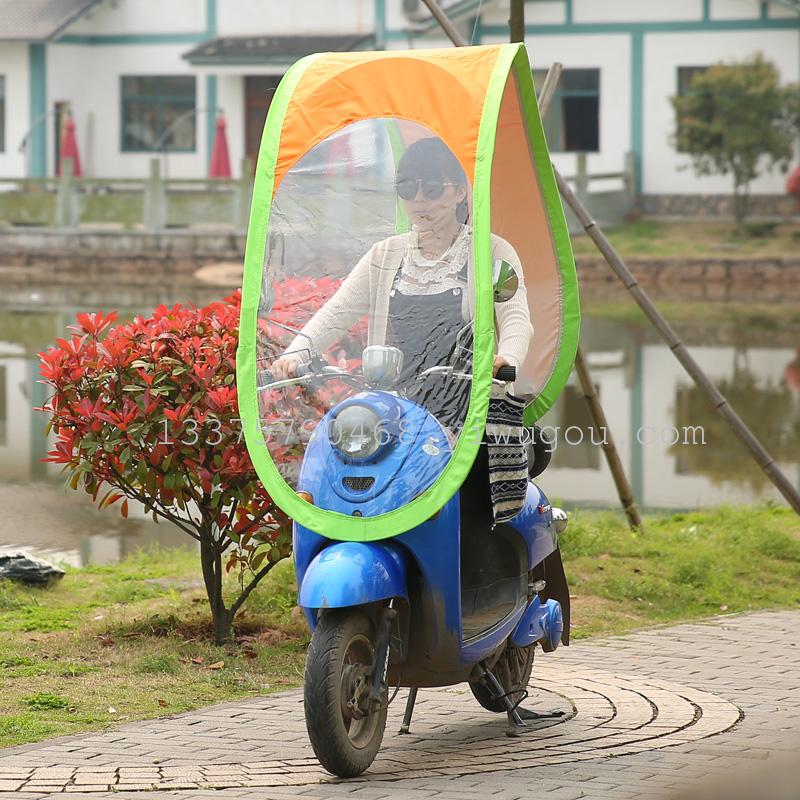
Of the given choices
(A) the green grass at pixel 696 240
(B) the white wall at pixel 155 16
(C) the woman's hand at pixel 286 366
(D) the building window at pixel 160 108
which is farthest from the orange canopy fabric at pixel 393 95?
(B) the white wall at pixel 155 16

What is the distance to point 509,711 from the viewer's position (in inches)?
212

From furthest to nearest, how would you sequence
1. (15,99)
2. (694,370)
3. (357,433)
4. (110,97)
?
1. (110,97)
2. (15,99)
3. (694,370)
4. (357,433)

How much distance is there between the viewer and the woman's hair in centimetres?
513

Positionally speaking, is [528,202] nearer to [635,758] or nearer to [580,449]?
[635,758]

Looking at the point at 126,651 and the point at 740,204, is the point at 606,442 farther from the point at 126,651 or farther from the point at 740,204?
the point at 740,204

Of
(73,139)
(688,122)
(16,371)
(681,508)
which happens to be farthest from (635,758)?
(73,139)

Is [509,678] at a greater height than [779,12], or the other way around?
[779,12]

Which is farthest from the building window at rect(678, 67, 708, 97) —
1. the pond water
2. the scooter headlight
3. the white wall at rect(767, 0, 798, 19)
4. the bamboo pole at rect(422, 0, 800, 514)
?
the scooter headlight

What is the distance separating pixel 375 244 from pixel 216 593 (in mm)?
2018

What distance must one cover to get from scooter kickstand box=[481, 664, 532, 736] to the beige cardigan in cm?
110

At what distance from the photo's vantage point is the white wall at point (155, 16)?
39594 millimetres

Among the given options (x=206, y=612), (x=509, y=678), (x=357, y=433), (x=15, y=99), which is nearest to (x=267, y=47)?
(x=15, y=99)

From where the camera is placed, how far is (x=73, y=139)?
36688 mm

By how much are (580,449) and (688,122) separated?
19.6 m
